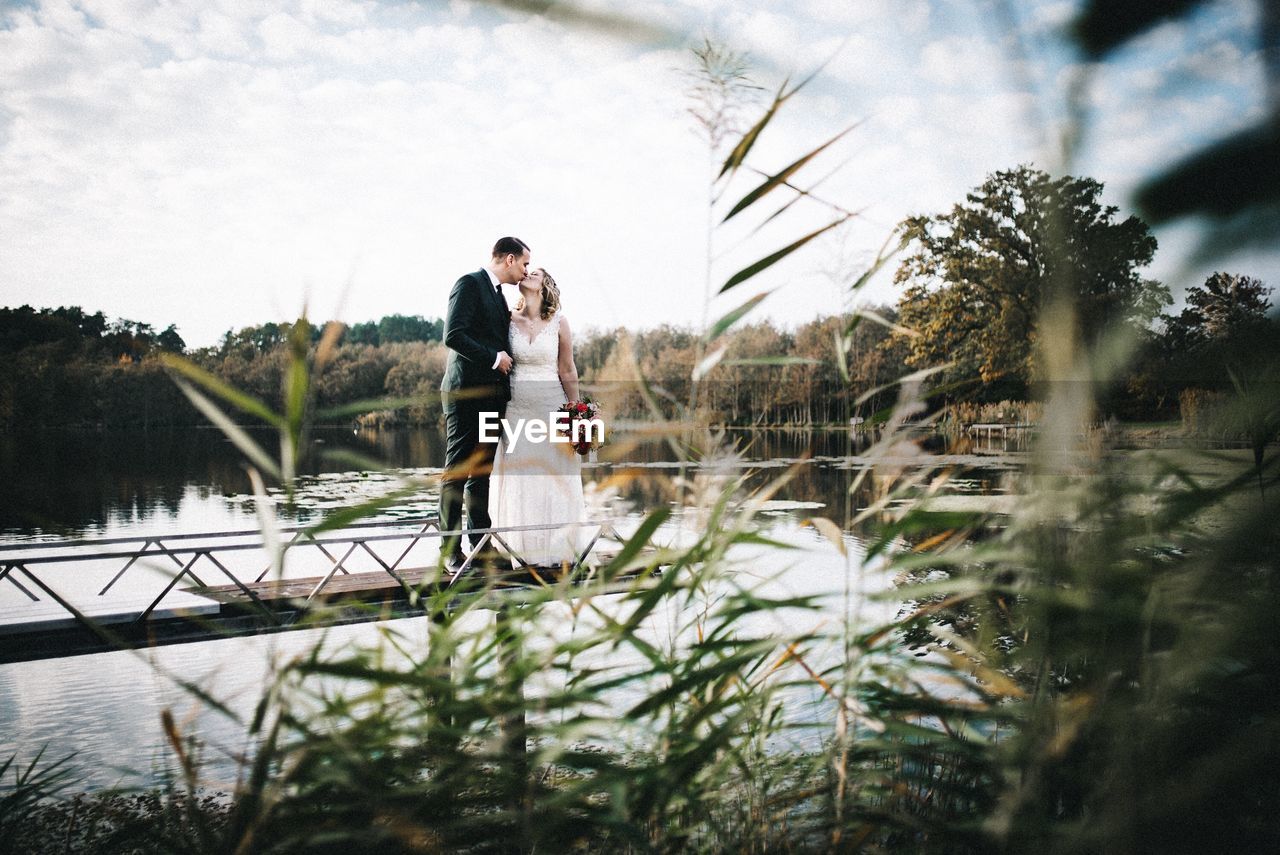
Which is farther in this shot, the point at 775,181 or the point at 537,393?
the point at 537,393

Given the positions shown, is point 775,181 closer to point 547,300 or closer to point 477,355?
point 477,355

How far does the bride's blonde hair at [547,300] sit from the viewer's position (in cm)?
543

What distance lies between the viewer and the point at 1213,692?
2.71 ft

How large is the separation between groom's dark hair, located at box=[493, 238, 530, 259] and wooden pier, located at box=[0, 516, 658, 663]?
1818 millimetres

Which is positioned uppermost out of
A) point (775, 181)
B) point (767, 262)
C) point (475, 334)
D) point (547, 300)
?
point (547, 300)

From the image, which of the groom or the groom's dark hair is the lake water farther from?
the groom's dark hair

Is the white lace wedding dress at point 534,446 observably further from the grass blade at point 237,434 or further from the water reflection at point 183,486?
the grass blade at point 237,434

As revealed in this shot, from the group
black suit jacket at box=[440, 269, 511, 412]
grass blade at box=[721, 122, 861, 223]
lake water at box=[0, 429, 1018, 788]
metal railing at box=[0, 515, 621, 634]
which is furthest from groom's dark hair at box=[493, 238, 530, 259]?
grass blade at box=[721, 122, 861, 223]

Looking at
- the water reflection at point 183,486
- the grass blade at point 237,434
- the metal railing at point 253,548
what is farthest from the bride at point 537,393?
the grass blade at point 237,434

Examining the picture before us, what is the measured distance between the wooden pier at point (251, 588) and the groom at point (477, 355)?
404 mm

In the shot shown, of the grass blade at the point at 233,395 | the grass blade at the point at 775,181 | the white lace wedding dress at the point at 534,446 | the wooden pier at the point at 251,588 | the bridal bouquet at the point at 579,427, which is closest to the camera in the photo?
the grass blade at the point at 233,395

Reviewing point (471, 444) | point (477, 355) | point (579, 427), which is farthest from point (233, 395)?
point (471, 444)

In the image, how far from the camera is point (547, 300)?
5.47 m

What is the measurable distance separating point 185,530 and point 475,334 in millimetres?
12411
